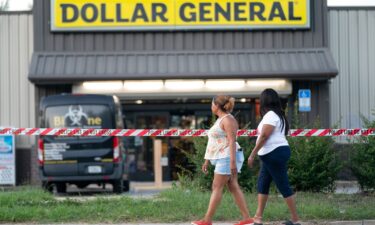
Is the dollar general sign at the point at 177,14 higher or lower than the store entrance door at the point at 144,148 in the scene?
higher

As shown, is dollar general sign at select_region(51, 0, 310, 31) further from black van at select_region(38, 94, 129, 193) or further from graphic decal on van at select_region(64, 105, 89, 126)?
graphic decal on van at select_region(64, 105, 89, 126)

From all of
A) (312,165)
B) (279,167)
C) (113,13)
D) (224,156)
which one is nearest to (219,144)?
(224,156)

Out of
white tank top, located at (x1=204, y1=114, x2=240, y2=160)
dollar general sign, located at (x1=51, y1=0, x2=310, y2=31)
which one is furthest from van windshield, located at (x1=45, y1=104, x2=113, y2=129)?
white tank top, located at (x1=204, y1=114, x2=240, y2=160)

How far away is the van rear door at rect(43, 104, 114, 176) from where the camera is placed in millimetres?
16781

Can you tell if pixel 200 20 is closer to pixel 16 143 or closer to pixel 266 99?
pixel 16 143

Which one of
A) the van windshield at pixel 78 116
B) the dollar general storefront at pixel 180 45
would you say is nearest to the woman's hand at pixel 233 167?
the van windshield at pixel 78 116

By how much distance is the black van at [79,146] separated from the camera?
55.1 ft

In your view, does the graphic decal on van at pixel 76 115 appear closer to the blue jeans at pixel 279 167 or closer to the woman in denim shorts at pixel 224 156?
the woman in denim shorts at pixel 224 156

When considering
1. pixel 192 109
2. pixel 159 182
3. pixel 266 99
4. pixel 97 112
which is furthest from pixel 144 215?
pixel 192 109

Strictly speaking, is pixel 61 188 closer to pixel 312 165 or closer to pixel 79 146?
pixel 79 146

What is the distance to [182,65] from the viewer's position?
65.8 ft

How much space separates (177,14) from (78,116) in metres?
Answer: 4.93

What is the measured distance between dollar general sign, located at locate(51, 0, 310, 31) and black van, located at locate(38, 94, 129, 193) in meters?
3.81

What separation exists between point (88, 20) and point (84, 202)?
959 cm
